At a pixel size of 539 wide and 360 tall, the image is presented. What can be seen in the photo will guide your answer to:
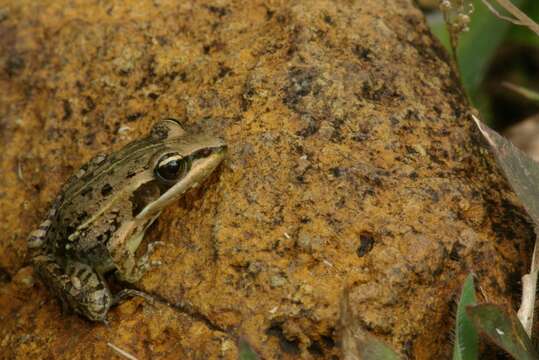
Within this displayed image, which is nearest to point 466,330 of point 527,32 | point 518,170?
point 518,170

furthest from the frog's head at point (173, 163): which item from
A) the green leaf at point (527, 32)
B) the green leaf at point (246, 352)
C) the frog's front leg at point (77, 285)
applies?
the green leaf at point (527, 32)

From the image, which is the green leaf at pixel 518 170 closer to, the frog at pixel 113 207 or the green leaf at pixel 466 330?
the green leaf at pixel 466 330

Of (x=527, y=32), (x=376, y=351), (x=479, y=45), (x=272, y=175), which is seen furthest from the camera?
(x=527, y=32)

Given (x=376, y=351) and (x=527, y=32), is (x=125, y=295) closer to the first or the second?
(x=376, y=351)

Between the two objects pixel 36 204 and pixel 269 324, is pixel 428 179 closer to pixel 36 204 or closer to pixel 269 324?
pixel 269 324

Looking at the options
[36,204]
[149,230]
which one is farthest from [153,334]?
[36,204]

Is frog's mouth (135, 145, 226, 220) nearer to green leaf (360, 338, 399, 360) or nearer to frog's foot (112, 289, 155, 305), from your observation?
frog's foot (112, 289, 155, 305)
